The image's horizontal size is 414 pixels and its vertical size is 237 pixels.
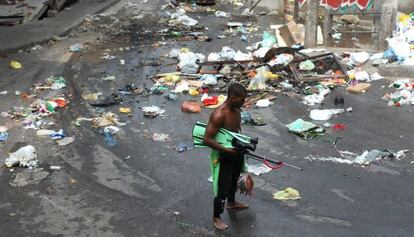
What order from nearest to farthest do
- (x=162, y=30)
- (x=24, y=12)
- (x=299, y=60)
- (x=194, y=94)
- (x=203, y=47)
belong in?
(x=194, y=94) → (x=299, y=60) → (x=203, y=47) → (x=162, y=30) → (x=24, y=12)

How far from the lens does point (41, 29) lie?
14.9 metres

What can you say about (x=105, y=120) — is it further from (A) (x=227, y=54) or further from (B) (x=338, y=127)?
(A) (x=227, y=54)

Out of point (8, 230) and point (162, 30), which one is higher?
point (8, 230)

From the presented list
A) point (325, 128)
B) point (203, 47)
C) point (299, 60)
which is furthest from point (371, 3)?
point (325, 128)

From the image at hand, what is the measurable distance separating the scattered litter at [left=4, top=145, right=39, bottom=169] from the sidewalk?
21.0 feet

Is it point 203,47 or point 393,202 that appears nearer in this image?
point 393,202

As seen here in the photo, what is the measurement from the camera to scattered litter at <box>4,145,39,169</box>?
6.75 metres

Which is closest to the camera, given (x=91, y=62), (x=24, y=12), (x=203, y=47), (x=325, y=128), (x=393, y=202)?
(x=393, y=202)

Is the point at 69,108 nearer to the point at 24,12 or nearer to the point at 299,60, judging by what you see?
the point at 299,60

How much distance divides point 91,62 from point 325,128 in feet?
20.2

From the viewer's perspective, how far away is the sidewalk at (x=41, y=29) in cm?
1331

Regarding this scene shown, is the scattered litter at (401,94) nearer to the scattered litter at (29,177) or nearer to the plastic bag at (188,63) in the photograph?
the plastic bag at (188,63)

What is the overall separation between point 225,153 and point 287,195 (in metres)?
1.19

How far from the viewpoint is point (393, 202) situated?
18.6ft
